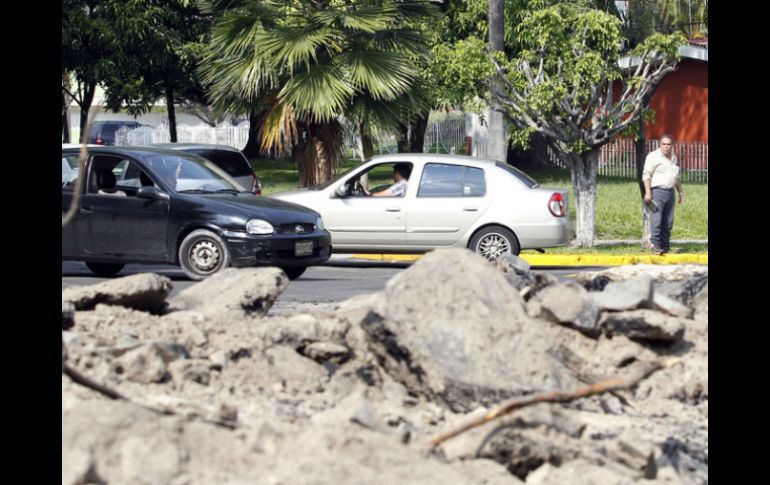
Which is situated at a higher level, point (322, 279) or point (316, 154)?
point (316, 154)

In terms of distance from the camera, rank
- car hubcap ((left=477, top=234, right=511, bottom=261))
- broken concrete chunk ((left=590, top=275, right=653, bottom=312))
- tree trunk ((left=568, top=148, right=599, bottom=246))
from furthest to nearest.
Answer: tree trunk ((left=568, top=148, right=599, bottom=246)) → car hubcap ((left=477, top=234, right=511, bottom=261)) → broken concrete chunk ((left=590, top=275, right=653, bottom=312))

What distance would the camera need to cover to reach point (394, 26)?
1972 centimetres

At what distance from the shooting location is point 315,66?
1848 cm

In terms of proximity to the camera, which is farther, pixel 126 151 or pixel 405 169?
pixel 405 169

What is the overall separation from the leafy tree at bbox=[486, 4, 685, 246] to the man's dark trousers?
1.28m

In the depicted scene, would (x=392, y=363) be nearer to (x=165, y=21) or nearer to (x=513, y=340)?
(x=513, y=340)

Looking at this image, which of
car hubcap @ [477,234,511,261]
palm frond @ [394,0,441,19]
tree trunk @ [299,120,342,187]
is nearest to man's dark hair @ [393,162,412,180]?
car hubcap @ [477,234,511,261]

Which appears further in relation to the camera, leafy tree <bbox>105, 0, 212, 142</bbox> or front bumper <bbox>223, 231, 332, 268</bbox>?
leafy tree <bbox>105, 0, 212, 142</bbox>

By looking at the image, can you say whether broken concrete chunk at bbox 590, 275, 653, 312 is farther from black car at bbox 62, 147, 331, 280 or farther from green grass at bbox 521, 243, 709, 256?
green grass at bbox 521, 243, 709, 256

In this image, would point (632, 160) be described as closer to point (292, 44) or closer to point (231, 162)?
point (292, 44)

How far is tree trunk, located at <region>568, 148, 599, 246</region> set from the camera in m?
17.5

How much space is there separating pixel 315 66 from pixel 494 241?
499cm

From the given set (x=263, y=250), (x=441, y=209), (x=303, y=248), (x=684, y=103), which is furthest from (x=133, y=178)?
(x=684, y=103)
